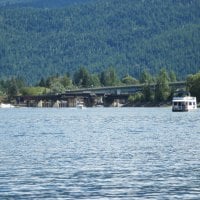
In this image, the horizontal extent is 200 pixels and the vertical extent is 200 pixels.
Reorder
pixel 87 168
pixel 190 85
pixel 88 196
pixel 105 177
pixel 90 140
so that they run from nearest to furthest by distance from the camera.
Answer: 1. pixel 88 196
2. pixel 105 177
3. pixel 87 168
4. pixel 90 140
5. pixel 190 85

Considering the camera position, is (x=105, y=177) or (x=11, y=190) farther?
(x=105, y=177)

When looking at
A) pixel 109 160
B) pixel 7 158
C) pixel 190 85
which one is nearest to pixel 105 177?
pixel 109 160

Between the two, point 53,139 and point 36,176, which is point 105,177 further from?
point 53,139

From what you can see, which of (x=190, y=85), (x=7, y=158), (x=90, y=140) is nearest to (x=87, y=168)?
(x=7, y=158)

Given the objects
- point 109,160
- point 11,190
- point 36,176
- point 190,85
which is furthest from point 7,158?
point 190,85

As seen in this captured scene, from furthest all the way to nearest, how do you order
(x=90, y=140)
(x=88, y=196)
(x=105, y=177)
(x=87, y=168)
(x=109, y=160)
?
(x=90, y=140)
(x=109, y=160)
(x=87, y=168)
(x=105, y=177)
(x=88, y=196)

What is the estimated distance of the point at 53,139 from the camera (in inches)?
2613

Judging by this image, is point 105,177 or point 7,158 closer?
point 105,177

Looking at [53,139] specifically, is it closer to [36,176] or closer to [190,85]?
[36,176]

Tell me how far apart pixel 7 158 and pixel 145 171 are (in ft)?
30.6

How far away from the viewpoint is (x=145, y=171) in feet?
138

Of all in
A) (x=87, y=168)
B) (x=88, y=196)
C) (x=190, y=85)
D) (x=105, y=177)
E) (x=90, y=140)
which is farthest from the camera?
(x=190, y=85)

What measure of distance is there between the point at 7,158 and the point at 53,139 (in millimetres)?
17621

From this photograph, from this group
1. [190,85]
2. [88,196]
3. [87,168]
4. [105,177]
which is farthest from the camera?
[190,85]
